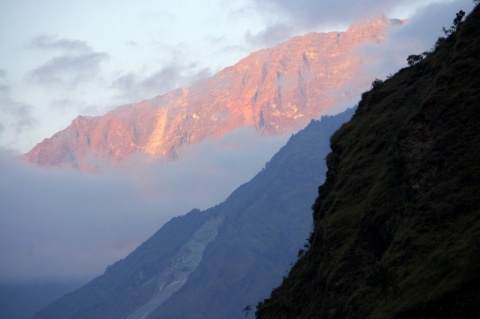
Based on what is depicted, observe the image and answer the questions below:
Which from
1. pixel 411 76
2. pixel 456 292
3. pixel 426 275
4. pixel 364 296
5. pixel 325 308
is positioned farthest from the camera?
pixel 411 76

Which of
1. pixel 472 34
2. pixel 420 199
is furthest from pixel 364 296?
pixel 472 34

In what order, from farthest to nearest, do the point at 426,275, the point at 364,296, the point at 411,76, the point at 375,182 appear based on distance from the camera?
the point at 411,76
the point at 375,182
the point at 364,296
the point at 426,275

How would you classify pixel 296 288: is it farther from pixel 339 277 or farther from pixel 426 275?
pixel 426 275

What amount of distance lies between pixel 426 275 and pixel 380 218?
22.3m

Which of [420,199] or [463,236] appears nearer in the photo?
[463,236]

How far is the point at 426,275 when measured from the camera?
202 ft

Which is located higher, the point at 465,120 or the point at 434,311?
the point at 465,120

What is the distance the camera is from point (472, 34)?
317 ft

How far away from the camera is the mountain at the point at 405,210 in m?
60.5

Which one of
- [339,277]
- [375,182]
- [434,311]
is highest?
[375,182]

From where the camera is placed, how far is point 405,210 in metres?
78.3

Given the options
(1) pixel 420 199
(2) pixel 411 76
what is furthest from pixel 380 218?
(2) pixel 411 76

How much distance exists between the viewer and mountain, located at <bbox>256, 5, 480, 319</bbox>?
60.5 meters

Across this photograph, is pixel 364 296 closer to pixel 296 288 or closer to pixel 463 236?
pixel 463 236
